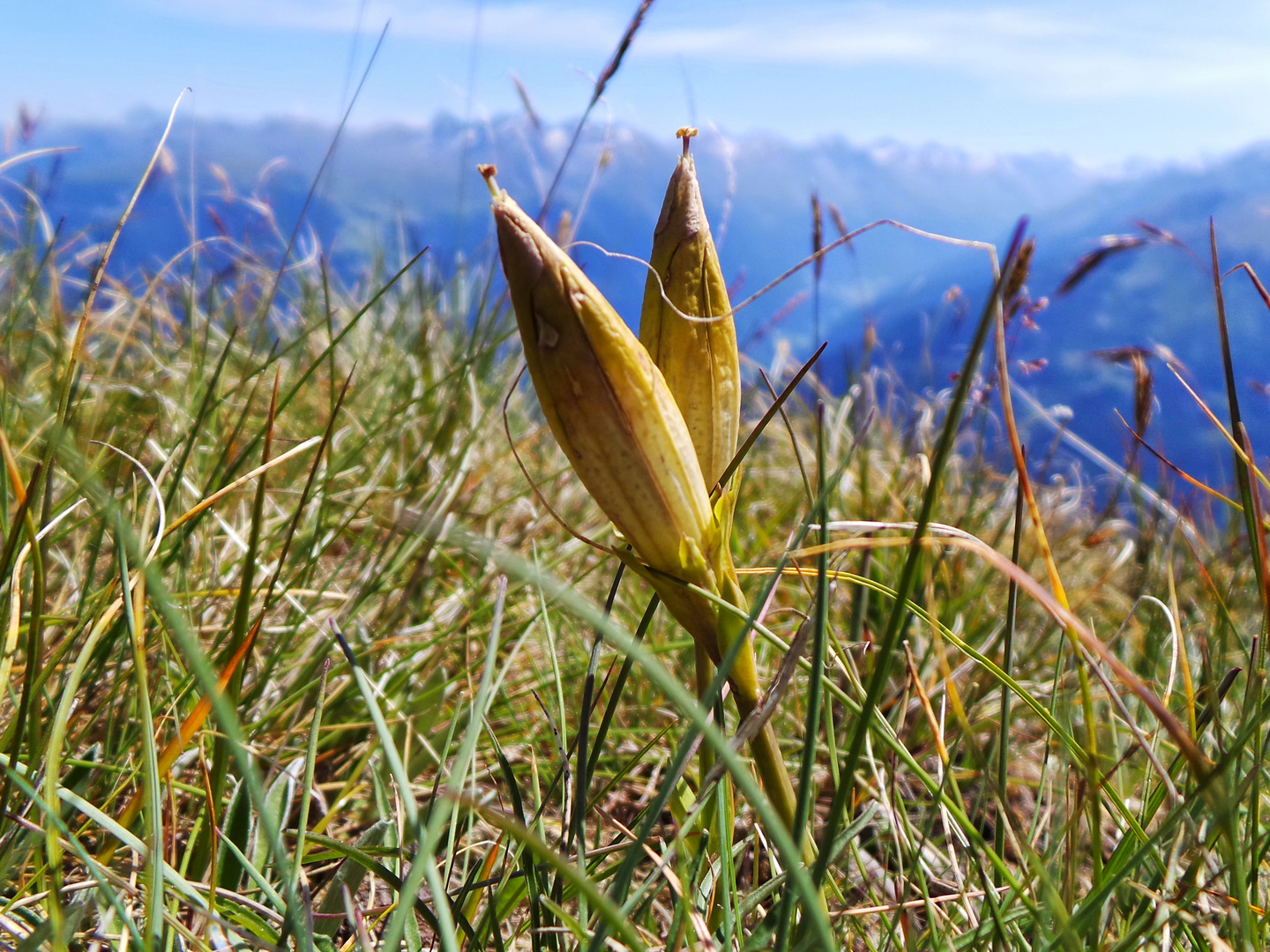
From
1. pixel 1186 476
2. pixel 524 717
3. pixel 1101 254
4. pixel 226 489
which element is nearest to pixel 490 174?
pixel 226 489

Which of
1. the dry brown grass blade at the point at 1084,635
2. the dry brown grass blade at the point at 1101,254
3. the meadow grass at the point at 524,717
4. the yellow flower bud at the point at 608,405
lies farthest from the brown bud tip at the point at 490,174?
the dry brown grass blade at the point at 1101,254

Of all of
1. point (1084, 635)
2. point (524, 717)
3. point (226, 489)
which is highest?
point (1084, 635)

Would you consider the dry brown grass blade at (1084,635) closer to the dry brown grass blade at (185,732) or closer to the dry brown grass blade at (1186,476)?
the dry brown grass blade at (1186,476)

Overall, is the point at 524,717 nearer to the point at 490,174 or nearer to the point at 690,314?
the point at 690,314

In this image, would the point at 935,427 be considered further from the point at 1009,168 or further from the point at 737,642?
the point at 1009,168

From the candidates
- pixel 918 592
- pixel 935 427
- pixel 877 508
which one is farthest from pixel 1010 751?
pixel 935 427

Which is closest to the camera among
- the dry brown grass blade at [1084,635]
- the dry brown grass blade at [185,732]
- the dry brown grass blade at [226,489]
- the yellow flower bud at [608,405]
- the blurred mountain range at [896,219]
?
the dry brown grass blade at [1084,635]

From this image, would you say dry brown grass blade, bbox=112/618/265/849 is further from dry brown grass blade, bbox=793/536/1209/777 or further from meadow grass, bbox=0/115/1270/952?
dry brown grass blade, bbox=793/536/1209/777

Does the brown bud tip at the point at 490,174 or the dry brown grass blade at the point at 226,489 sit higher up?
the brown bud tip at the point at 490,174
